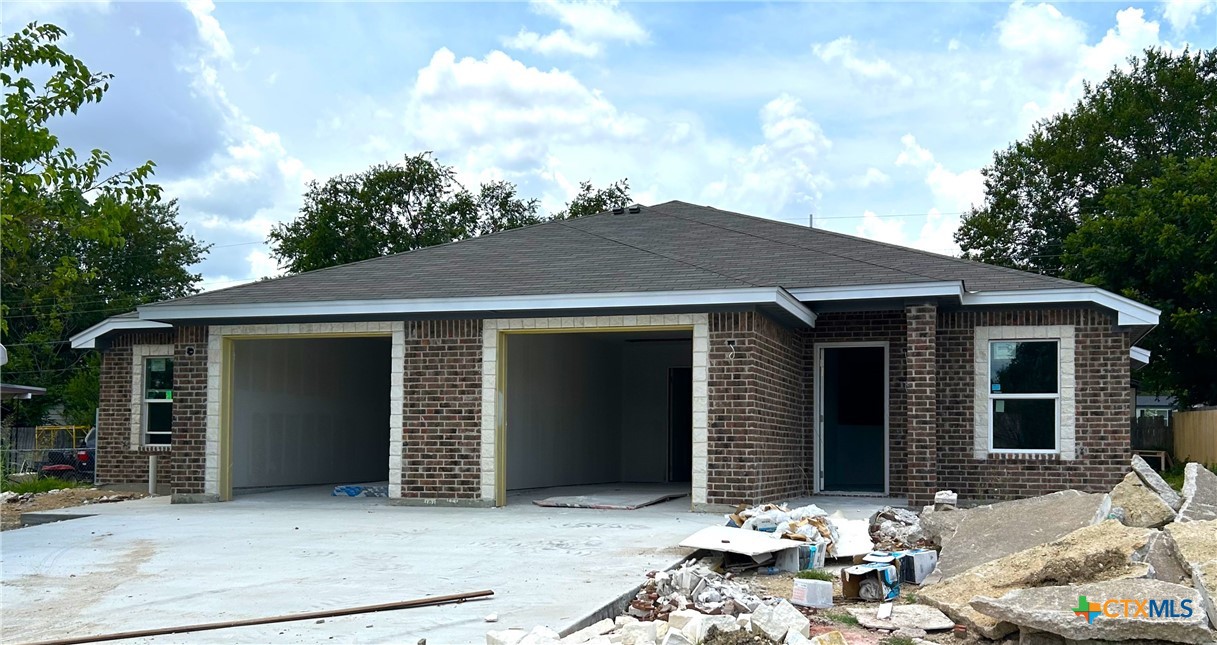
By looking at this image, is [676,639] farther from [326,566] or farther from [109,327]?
[109,327]

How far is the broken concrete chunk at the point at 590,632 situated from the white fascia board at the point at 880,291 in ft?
27.5

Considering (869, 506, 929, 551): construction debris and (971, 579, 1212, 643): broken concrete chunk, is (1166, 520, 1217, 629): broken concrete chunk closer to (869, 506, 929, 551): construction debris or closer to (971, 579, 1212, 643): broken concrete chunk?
(971, 579, 1212, 643): broken concrete chunk

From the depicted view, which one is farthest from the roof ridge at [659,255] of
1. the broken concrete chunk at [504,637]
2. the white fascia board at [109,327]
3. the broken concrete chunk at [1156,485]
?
the broken concrete chunk at [504,637]

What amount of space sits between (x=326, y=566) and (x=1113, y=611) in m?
6.07

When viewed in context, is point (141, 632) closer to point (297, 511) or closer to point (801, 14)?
point (297, 511)

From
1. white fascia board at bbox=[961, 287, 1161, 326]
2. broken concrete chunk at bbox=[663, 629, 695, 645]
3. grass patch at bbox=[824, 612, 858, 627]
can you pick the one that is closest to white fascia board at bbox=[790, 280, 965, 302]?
white fascia board at bbox=[961, 287, 1161, 326]

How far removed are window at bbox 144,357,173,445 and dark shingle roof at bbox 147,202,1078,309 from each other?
11.7 ft

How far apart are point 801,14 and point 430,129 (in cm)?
2650

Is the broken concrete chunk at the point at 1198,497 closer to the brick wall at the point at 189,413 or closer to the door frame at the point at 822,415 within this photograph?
the door frame at the point at 822,415

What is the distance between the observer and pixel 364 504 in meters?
15.4

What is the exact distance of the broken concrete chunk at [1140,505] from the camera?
33.2 feet

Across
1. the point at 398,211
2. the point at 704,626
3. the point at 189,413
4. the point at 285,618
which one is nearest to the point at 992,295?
the point at 704,626

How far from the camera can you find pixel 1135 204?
104ft

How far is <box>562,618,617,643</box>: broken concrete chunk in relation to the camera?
22.2ft
